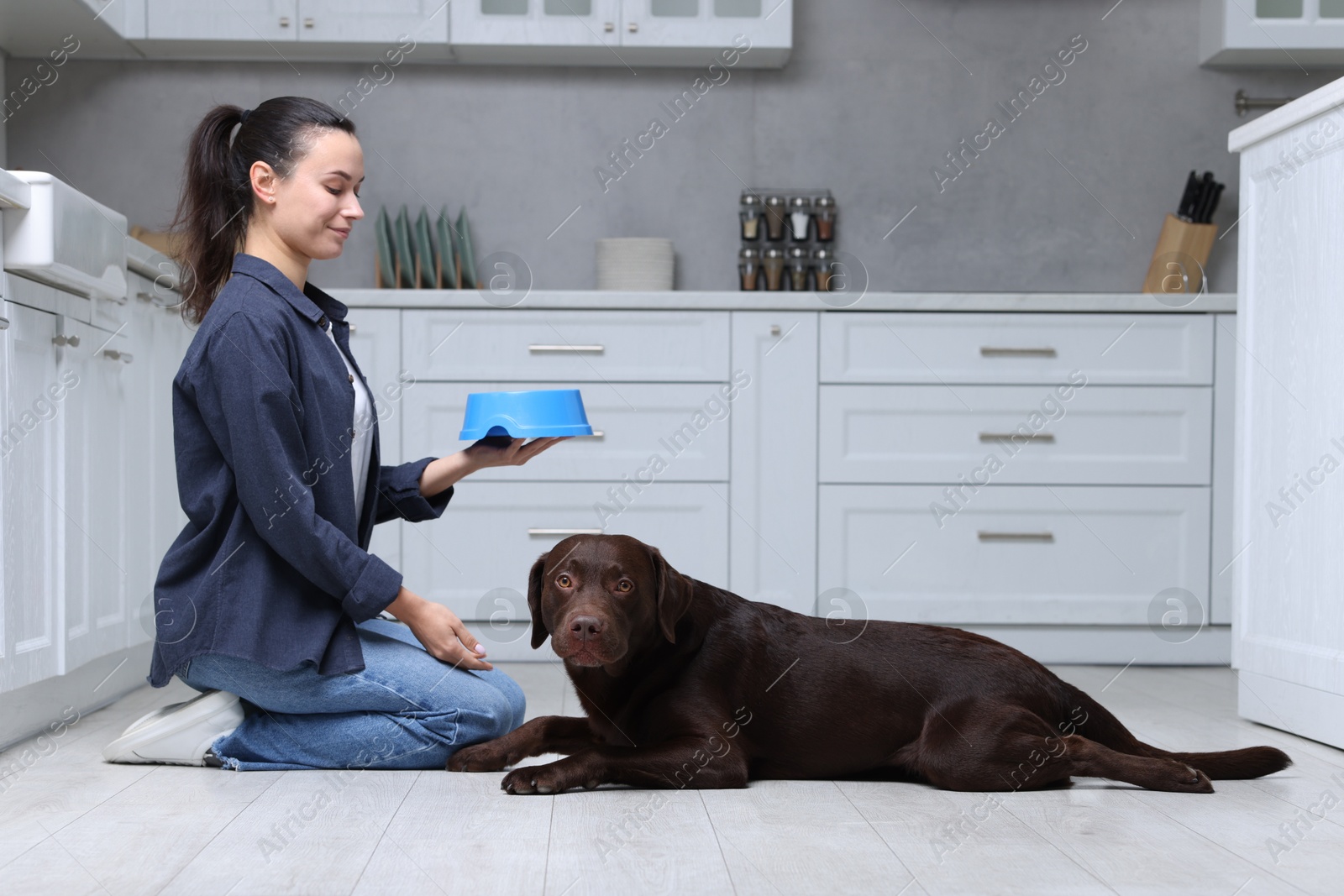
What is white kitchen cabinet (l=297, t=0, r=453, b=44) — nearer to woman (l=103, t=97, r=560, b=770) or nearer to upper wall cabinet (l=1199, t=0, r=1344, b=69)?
woman (l=103, t=97, r=560, b=770)

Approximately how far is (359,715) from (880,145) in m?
2.82

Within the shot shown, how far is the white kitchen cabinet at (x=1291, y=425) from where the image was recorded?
2.26 metres

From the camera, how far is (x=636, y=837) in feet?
5.14

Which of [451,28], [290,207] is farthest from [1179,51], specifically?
[290,207]

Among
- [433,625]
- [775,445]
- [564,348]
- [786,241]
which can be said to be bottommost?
[433,625]

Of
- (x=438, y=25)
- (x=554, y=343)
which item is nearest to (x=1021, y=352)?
(x=554, y=343)

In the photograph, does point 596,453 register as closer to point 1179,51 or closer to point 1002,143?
point 1002,143

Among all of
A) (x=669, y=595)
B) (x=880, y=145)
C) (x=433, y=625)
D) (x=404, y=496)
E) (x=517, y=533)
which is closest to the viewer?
(x=669, y=595)

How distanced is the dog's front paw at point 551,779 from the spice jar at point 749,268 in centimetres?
241

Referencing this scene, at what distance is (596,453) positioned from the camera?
11.2ft

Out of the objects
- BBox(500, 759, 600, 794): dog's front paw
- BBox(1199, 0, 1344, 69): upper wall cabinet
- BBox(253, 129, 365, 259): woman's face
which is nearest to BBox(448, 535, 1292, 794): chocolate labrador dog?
BBox(500, 759, 600, 794): dog's front paw

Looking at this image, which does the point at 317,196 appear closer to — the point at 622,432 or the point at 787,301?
the point at 622,432

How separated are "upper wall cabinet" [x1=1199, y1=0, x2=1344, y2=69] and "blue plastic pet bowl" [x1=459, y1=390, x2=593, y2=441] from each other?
3.00 metres

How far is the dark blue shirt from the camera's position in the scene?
1.84 m
